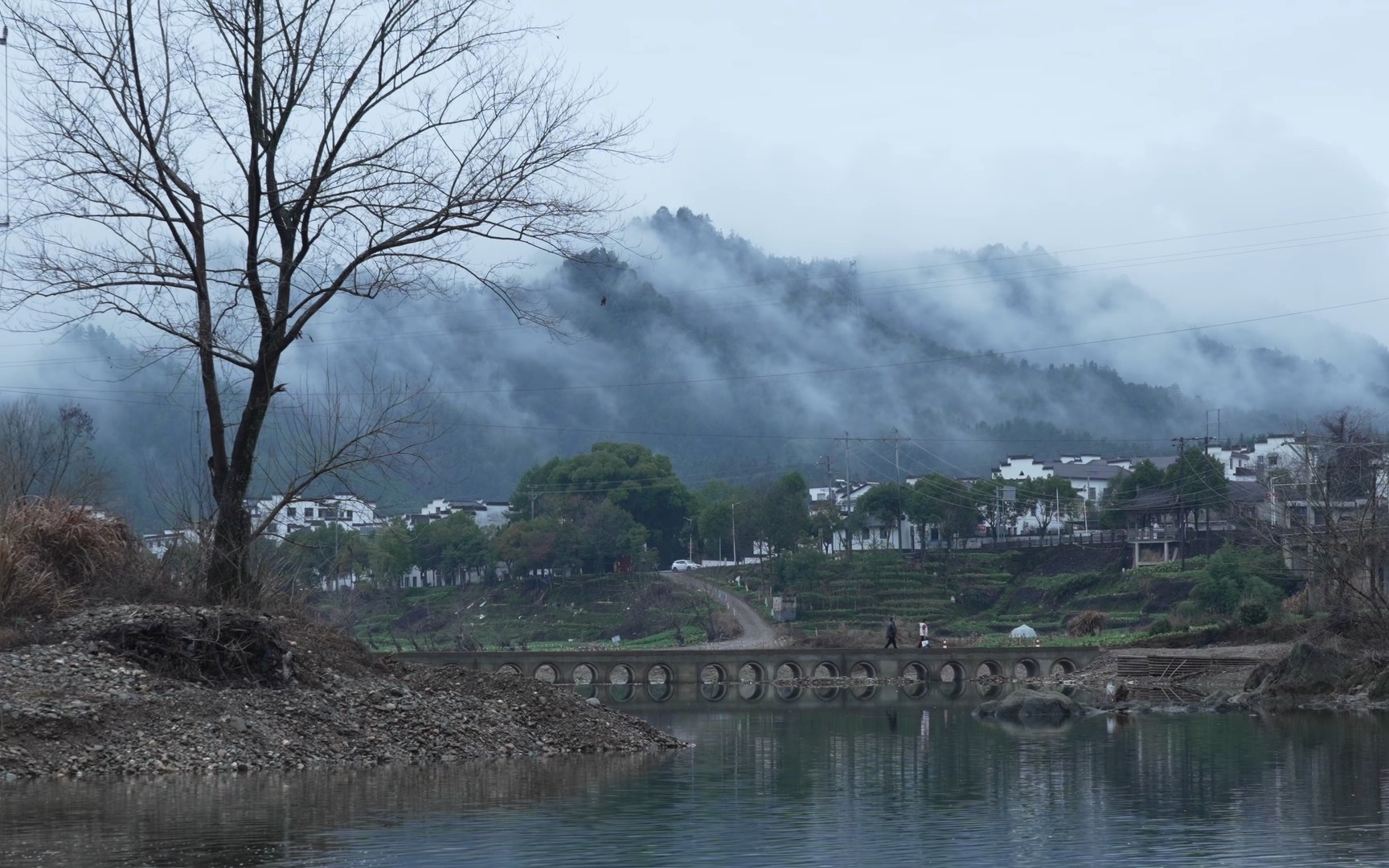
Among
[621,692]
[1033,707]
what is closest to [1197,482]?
[621,692]

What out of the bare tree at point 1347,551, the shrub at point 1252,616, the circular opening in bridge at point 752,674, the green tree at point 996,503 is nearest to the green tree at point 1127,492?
the green tree at point 996,503

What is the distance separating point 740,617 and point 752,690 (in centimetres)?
3929

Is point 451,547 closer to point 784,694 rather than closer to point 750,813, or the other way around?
point 784,694

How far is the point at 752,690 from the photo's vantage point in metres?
64.6

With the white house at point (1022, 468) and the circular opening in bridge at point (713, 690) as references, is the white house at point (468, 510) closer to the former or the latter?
the white house at point (1022, 468)

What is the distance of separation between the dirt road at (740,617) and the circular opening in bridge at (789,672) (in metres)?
10.3

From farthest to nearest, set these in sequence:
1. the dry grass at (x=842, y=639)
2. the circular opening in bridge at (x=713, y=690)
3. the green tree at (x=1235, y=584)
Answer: the dry grass at (x=842, y=639) → the green tree at (x=1235, y=584) → the circular opening in bridge at (x=713, y=690)

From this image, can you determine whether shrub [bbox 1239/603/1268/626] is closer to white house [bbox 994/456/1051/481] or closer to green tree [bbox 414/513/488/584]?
green tree [bbox 414/513/488/584]

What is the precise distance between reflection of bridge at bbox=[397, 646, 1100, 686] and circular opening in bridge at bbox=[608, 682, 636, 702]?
19.9 inches

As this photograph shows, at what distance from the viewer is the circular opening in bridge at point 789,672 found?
66375 millimetres

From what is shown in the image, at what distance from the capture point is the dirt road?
87938 mm

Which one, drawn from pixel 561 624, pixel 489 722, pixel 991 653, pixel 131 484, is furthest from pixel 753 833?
pixel 131 484

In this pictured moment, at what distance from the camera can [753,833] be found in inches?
651

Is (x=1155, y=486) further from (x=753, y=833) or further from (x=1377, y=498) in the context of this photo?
(x=753, y=833)
